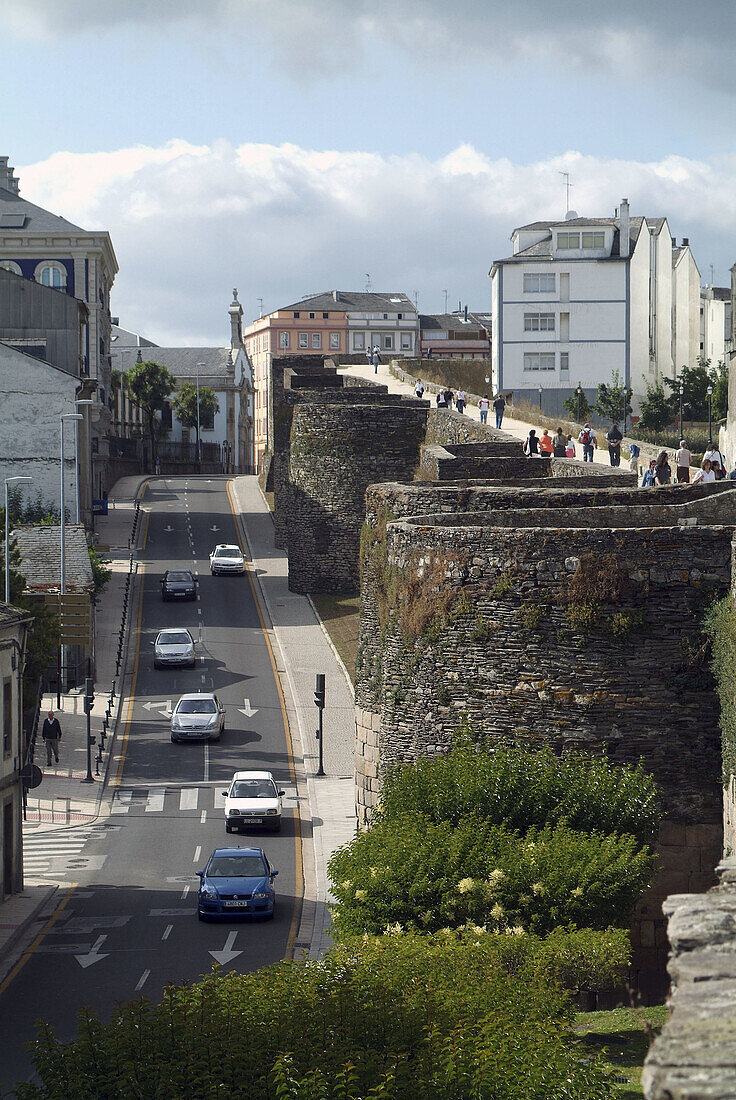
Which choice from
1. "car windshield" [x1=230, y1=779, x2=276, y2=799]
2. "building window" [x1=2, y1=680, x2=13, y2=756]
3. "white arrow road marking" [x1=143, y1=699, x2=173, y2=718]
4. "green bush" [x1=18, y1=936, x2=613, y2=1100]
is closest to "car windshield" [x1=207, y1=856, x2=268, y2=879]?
"building window" [x1=2, y1=680, x2=13, y2=756]

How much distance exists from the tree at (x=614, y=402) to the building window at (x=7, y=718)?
2011 inches

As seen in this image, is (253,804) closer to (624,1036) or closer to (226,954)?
(226,954)

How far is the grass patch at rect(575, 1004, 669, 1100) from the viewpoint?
1394cm

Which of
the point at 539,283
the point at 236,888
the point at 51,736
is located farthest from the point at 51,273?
the point at 236,888

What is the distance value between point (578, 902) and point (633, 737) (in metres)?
2.85

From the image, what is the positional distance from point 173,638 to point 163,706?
536 cm

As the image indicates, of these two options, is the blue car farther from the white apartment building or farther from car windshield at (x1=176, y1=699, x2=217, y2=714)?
the white apartment building

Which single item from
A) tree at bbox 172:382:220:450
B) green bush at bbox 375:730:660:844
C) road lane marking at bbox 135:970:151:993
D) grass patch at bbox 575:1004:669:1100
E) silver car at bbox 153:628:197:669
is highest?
tree at bbox 172:382:220:450

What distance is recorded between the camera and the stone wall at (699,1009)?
6.07 meters

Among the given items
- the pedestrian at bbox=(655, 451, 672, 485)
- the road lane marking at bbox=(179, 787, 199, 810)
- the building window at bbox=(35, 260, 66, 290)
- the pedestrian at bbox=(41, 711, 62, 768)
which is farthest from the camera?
the building window at bbox=(35, 260, 66, 290)

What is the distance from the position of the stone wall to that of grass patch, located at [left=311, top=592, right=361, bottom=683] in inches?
1615

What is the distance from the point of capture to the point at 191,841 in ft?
112

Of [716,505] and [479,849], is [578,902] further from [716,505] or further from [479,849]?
[716,505]

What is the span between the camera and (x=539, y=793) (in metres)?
→ 17.6
